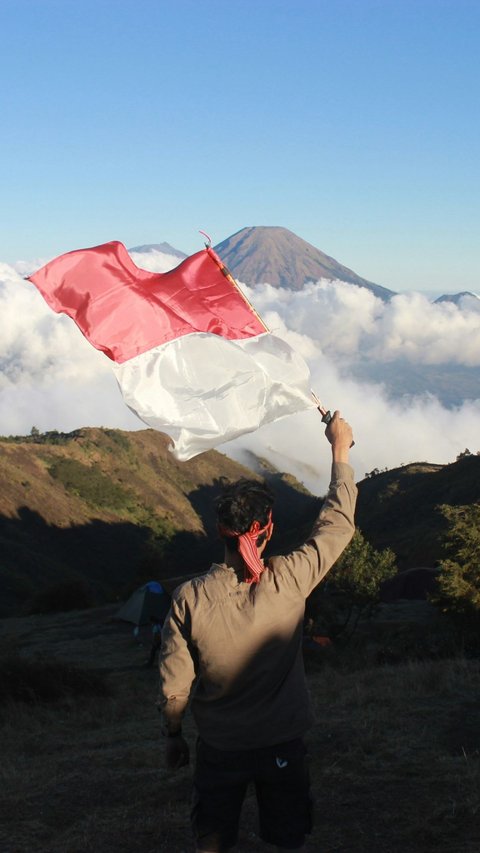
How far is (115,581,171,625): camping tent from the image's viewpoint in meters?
27.6

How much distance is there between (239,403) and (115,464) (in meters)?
105

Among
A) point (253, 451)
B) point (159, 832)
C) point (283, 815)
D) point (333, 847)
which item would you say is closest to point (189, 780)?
point (159, 832)

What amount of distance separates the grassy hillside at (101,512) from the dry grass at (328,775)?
1303 inches

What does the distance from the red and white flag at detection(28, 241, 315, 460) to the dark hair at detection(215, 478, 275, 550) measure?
3030mm

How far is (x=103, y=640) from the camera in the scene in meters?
26.0

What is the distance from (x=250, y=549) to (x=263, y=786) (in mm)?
1003

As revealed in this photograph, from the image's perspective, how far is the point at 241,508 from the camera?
3568mm

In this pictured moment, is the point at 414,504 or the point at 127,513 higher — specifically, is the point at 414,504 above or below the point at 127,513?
above

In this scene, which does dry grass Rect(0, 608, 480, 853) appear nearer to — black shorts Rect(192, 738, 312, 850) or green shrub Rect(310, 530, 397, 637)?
black shorts Rect(192, 738, 312, 850)

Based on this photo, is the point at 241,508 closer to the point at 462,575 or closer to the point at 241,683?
the point at 241,683

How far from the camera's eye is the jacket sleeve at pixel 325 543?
11.8 ft

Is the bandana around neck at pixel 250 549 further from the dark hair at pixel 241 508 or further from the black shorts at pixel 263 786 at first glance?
the black shorts at pixel 263 786

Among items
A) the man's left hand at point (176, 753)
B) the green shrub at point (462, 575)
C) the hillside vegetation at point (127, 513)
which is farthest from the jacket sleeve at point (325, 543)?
the hillside vegetation at point (127, 513)

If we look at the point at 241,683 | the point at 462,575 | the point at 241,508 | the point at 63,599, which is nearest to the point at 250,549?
the point at 241,508
